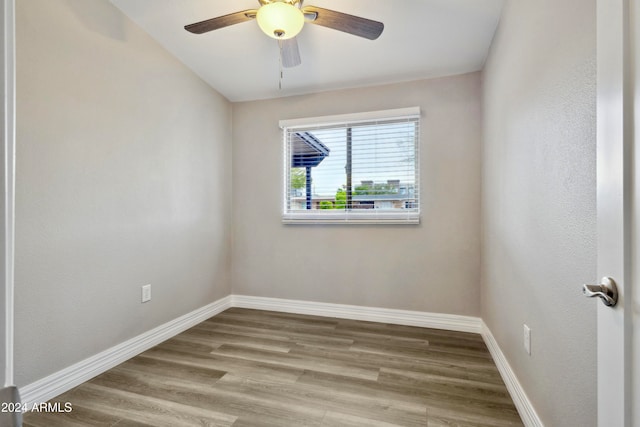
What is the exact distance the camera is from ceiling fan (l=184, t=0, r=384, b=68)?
62.7 inches

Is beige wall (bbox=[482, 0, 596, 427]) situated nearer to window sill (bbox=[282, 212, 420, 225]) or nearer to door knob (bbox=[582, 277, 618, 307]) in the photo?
door knob (bbox=[582, 277, 618, 307])

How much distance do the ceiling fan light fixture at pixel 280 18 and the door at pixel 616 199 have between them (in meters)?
1.32

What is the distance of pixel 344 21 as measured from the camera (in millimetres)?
1671

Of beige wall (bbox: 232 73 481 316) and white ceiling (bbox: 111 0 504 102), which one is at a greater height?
white ceiling (bbox: 111 0 504 102)

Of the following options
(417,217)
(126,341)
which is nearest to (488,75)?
(417,217)

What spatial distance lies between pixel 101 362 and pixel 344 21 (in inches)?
100

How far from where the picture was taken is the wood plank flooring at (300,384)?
4.98 ft

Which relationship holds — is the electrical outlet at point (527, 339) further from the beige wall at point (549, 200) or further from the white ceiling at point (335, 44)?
the white ceiling at point (335, 44)

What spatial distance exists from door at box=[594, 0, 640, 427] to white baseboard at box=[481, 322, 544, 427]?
2.78 feet

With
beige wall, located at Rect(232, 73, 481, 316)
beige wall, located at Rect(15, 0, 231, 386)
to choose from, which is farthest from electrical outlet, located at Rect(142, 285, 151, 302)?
beige wall, located at Rect(232, 73, 481, 316)

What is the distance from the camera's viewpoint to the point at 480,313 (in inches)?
101

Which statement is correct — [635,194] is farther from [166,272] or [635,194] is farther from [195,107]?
[195,107]

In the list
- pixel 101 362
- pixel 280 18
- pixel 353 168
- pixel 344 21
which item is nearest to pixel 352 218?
pixel 353 168

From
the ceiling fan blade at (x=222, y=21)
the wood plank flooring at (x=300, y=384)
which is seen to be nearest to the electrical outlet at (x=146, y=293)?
the wood plank flooring at (x=300, y=384)
